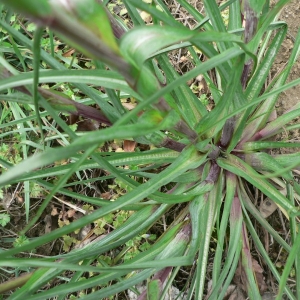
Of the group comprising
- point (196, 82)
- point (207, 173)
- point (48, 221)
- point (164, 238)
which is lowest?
point (48, 221)

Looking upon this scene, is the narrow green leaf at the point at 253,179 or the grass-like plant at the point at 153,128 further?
the narrow green leaf at the point at 253,179

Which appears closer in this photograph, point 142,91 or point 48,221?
point 142,91

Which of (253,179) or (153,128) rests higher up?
(153,128)

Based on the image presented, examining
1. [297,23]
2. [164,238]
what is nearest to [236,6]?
[297,23]

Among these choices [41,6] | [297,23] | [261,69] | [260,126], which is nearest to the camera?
[41,6]

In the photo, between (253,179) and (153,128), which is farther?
(253,179)

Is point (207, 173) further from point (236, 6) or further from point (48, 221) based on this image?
point (48, 221)

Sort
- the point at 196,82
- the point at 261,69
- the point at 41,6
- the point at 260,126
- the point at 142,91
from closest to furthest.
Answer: the point at 41,6 < the point at 142,91 < the point at 261,69 < the point at 260,126 < the point at 196,82

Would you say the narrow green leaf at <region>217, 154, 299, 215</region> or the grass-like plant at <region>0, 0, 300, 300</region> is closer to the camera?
the grass-like plant at <region>0, 0, 300, 300</region>
